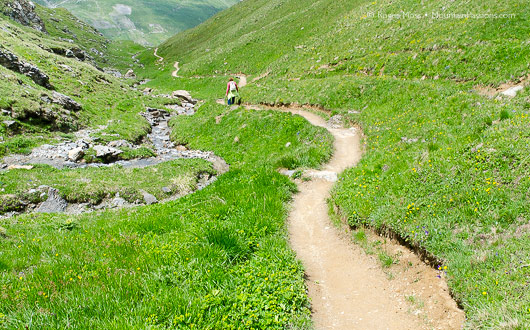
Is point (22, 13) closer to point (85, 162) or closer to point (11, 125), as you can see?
point (11, 125)

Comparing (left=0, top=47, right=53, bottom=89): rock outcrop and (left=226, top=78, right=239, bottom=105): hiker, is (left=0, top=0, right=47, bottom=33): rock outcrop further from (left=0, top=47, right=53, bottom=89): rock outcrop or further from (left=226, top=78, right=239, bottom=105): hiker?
(left=226, top=78, right=239, bottom=105): hiker

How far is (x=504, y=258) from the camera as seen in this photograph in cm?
591

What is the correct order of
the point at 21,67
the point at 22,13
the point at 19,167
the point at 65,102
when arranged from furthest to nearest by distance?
the point at 22,13 < the point at 21,67 < the point at 65,102 < the point at 19,167

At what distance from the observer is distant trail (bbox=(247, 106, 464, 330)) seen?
6117 mm

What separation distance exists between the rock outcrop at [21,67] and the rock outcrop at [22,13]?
6393 centimetres

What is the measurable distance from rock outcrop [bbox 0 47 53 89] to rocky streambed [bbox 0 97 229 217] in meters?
10.6

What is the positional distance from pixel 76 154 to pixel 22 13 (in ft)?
315

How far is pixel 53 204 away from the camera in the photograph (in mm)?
15258

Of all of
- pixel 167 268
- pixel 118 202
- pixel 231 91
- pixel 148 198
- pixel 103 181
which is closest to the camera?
pixel 167 268

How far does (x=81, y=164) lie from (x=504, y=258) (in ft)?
77.3

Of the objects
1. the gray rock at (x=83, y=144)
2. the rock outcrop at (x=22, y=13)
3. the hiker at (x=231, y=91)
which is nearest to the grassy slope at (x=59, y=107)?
the gray rock at (x=83, y=144)

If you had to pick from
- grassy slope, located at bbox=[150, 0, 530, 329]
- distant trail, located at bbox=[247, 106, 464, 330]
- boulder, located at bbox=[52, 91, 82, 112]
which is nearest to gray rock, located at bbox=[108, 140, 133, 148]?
boulder, located at bbox=[52, 91, 82, 112]

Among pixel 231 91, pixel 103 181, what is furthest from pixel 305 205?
pixel 231 91

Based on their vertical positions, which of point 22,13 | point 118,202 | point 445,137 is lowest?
point 118,202
